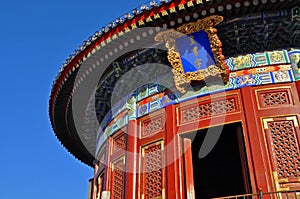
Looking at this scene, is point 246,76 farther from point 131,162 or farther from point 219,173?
point 219,173

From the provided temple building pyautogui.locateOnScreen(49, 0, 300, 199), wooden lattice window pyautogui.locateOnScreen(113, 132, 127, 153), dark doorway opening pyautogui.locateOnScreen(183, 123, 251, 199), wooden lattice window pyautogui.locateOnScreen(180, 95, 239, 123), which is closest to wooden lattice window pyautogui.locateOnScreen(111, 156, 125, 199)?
temple building pyautogui.locateOnScreen(49, 0, 300, 199)

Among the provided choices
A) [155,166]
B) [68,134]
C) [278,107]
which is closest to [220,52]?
[278,107]

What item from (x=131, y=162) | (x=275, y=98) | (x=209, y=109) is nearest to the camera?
(x=275, y=98)

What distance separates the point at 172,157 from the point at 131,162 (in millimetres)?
959

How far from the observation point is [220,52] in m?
6.84

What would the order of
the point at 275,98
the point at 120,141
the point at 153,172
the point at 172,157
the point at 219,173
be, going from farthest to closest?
the point at 219,173 < the point at 120,141 < the point at 153,172 < the point at 172,157 < the point at 275,98

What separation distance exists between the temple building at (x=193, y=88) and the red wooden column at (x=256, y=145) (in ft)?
0.05

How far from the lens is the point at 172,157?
6738 mm

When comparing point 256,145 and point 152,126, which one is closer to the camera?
point 256,145

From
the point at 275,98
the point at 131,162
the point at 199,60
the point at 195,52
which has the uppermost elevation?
the point at 195,52

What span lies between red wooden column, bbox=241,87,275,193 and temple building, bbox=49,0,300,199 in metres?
0.02

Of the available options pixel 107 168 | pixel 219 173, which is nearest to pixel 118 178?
pixel 107 168

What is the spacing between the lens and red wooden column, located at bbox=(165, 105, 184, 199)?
6410 mm

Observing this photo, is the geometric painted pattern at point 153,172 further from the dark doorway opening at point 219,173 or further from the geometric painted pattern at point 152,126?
the dark doorway opening at point 219,173
